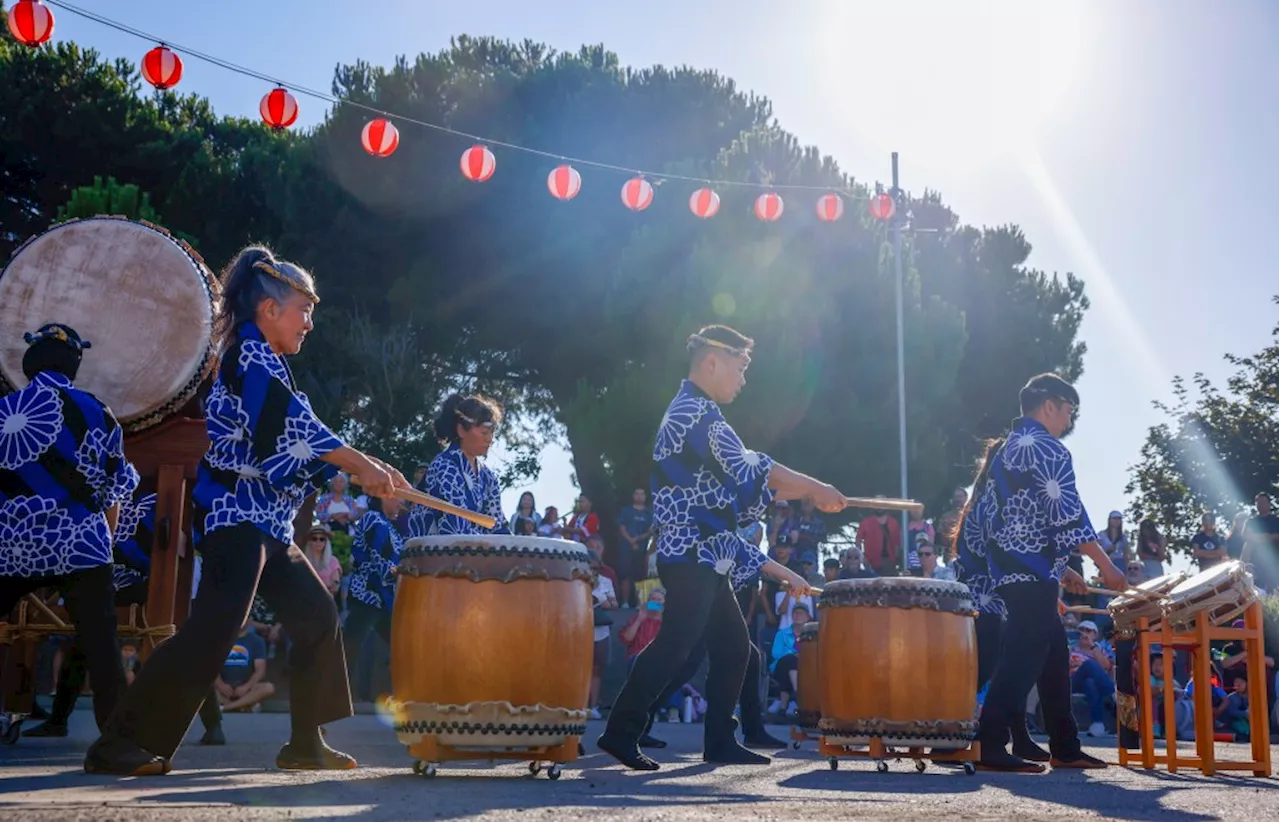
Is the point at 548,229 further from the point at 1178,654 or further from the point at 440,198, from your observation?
the point at 1178,654

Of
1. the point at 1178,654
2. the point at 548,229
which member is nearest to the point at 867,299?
the point at 548,229

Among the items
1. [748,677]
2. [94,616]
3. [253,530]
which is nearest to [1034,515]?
[748,677]

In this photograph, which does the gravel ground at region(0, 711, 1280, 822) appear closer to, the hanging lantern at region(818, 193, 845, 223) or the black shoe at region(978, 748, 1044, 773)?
the black shoe at region(978, 748, 1044, 773)

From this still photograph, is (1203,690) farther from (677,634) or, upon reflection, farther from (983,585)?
(677,634)

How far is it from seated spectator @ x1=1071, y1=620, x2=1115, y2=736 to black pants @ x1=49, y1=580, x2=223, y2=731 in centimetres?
792

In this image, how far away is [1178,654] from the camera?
13.3m

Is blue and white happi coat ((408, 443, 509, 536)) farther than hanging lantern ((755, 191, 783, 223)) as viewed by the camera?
No

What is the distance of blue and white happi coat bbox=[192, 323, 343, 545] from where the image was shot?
4574mm

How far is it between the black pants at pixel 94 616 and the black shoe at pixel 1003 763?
145 inches

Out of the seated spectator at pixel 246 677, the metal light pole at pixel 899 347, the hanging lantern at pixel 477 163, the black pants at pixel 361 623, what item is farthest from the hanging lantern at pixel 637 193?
the black pants at pixel 361 623

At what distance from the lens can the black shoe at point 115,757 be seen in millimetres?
4410

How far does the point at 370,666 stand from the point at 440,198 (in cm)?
1377

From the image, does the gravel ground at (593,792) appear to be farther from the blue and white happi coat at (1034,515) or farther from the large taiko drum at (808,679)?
the large taiko drum at (808,679)

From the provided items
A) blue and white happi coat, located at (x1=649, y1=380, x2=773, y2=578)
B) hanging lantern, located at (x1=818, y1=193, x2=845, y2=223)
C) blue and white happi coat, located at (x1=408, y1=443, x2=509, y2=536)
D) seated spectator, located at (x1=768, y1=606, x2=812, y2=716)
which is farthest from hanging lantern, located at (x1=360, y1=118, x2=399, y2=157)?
blue and white happi coat, located at (x1=649, y1=380, x2=773, y2=578)
